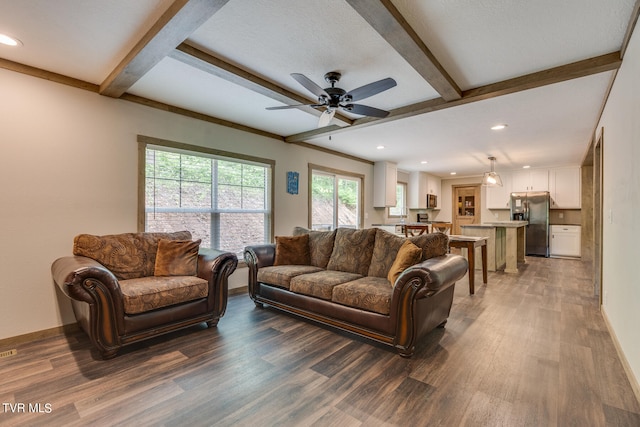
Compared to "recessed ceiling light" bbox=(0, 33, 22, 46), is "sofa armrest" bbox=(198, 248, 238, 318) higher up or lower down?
lower down

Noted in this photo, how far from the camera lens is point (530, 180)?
830cm

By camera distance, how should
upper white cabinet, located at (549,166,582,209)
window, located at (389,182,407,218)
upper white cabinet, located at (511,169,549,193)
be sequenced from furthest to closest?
window, located at (389,182,407,218) < upper white cabinet, located at (511,169,549,193) < upper white cabinet, located at (549,166,582,209)

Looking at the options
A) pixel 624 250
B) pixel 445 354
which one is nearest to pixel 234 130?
pixel 445 354

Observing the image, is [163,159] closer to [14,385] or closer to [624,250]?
[14,385]

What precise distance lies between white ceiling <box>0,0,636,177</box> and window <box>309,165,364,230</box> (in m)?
1.93

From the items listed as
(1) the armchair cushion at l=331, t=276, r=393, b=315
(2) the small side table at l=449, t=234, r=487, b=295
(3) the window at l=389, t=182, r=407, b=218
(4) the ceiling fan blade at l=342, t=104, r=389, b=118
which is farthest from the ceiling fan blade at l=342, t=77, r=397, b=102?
(3) the window at l=389, t=182, r=407, b=218

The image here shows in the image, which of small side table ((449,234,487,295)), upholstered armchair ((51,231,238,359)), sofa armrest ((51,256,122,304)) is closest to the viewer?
sofa armrest ((51,256,122,304))

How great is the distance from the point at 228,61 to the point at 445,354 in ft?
10.1

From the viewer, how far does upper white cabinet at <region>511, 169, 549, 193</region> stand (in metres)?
8.09

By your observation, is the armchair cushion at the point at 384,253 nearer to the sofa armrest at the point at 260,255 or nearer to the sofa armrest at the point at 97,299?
the sofa armrest at the point at 260,255

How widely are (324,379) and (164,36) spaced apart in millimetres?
2626

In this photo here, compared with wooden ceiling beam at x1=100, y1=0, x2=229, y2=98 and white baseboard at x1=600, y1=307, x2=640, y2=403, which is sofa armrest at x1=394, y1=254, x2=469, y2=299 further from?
wooden ceiling beam at x1=100, y1=0, x2=229, y2=98

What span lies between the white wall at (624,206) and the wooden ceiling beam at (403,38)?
1.23 metres

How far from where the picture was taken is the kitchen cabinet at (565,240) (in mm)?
7574
